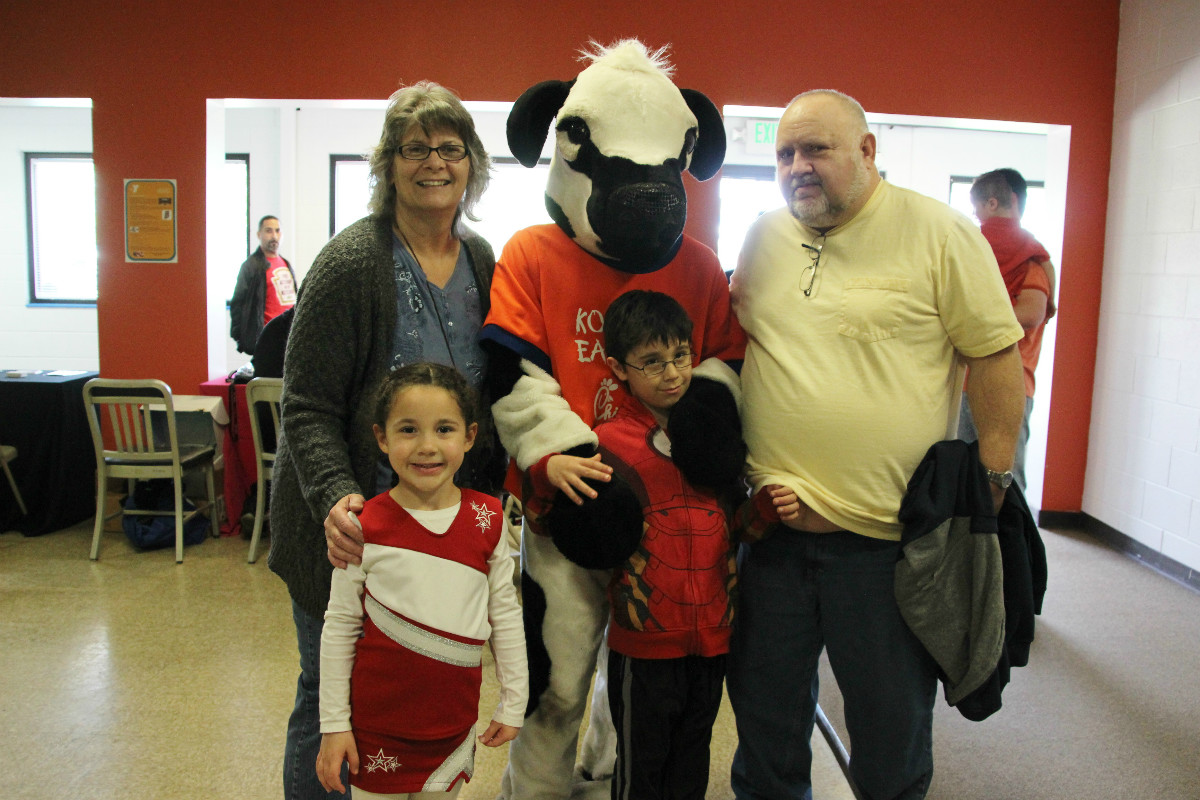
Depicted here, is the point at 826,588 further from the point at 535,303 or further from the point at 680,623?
the point at 535,303

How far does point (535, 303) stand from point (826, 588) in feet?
2.43

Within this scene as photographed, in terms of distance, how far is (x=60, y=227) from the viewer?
690 centimetres

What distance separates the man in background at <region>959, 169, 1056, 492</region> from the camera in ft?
9.59

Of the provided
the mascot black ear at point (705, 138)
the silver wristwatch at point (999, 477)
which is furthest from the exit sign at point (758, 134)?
the silver wristwatch at point (999, 477)

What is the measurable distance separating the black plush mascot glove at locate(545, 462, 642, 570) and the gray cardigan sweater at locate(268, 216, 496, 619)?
13.7 inches

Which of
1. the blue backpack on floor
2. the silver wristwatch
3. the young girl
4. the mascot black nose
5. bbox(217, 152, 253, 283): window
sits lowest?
the blue backpack on floor

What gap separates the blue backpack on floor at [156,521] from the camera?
3764mm

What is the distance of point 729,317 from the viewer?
5.07 feet

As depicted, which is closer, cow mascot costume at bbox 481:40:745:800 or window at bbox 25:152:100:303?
cow mascot costume at bbox 481:40:745:800

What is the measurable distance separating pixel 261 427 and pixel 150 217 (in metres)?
1.50

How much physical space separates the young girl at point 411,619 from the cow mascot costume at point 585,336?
165 mm

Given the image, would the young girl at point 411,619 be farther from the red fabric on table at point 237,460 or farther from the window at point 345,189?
the window at point 345,189

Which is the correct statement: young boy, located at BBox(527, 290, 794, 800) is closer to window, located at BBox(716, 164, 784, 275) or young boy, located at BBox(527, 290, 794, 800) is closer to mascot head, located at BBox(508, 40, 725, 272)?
mascot head, located at BBox(508, 40, 725, 272)

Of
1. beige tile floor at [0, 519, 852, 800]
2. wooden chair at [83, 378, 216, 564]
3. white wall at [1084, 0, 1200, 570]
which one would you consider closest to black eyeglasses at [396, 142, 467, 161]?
beige tile floor at [0, 519, 852, 800]
